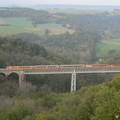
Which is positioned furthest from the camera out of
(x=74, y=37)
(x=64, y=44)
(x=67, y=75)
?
(x=74, y=37)

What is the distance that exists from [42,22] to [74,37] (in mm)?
41727

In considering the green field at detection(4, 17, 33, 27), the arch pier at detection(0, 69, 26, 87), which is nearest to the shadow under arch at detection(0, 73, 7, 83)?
the arch pier at detection(0, 69, 26, 87)

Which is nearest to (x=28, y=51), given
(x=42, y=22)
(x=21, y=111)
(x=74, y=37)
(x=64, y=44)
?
(x=21, y=111)

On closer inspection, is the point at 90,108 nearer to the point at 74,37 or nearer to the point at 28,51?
the point at 28,51

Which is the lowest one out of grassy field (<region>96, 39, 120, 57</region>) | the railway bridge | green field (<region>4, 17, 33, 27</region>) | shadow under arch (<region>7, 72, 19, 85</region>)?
grassy field (<region>96, 39, 120, 57</region>)

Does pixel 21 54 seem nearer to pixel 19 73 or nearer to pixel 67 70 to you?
pixel 19 73

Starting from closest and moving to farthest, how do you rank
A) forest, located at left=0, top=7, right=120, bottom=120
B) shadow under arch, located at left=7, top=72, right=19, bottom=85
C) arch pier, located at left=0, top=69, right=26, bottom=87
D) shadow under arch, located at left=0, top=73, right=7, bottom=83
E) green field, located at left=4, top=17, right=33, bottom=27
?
forest, located at left=0, top=7, right=120, bottom=120
shadow under arch, located at left=0, top=73, right=7, bottom=83
arch pier, located at left=0, top=69, right=26, bottom=87
shadow under arch, located at left=7, top=72, right=19, bottom=85
green field, located at left=4, top=17, right=33, bottom=27

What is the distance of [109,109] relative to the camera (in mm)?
15438

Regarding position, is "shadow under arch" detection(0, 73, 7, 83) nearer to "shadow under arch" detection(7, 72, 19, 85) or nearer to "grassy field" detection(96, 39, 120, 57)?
"shadow under arch" detection(7, 72, 19, 85)

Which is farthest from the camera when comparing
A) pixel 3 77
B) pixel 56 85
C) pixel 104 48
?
pixel 104 48

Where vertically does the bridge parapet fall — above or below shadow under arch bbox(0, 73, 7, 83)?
above

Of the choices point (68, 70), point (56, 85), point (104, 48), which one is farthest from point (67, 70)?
point (104, 48)

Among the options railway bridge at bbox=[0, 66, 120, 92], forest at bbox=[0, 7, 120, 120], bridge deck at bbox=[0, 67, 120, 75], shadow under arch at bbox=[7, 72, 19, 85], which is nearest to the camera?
forest at bbox=[0, 7, 120, 120]

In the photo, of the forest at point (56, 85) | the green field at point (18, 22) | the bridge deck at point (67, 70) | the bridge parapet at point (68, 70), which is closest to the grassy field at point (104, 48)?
the forest at point (56, 85)
